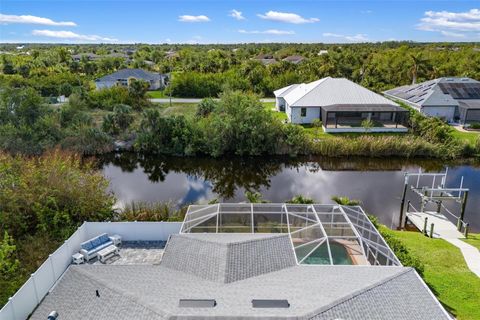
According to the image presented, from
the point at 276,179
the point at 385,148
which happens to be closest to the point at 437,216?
the point at 276,179

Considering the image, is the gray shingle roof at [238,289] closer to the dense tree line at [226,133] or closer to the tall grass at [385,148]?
the dense tree line at [226,133]

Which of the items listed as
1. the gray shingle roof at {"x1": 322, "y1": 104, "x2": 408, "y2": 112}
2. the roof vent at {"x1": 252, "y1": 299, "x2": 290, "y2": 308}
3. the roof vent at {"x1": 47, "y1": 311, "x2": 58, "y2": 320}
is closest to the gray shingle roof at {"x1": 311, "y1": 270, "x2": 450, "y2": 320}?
the roof vent at {"x1": 252, "y1": 299, "x2": 290, "y2": 308}

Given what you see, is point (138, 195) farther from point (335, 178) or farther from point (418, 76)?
point (418, 76)

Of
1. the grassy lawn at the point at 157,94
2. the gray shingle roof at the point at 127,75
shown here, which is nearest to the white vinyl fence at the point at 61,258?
the grassy lawn at the point at 157,94

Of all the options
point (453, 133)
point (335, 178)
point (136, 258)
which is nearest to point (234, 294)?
point (136, 258)

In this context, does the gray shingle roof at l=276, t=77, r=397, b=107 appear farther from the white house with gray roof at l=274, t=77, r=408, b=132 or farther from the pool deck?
the pool deck
